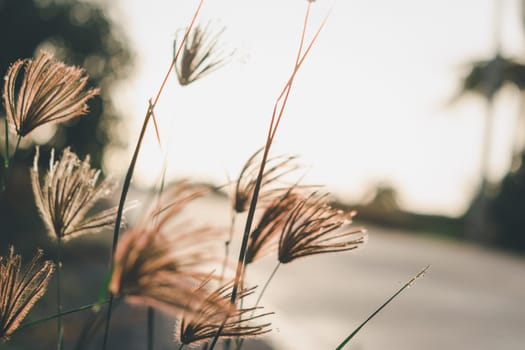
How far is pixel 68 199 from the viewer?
2.85 ft

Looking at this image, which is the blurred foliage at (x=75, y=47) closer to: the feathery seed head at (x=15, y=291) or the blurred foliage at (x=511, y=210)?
the feathery seed head at (x=15, y=291)

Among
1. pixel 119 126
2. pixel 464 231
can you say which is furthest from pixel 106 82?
pixel 464 231

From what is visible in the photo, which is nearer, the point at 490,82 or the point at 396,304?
the point at 396,304

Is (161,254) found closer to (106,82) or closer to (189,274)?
(189,274)

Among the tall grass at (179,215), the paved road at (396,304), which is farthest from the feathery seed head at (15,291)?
the paved road at (396,304)

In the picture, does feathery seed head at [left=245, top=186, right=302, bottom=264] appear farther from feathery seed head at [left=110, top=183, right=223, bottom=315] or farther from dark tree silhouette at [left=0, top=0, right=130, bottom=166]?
dark tree silhouette at [left=0, top=0, right=130, bottom=166]

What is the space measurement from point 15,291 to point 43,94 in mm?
272

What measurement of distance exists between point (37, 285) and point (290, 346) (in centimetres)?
390

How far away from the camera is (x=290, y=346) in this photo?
15.1 ft

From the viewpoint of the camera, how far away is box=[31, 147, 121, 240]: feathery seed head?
33.9 inches

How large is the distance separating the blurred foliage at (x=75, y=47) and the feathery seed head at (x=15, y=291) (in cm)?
1108

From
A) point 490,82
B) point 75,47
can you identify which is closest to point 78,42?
point 75,47

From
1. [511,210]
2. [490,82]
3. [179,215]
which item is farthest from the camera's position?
[490,82]

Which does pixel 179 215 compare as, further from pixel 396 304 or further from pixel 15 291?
pixel 396 304
